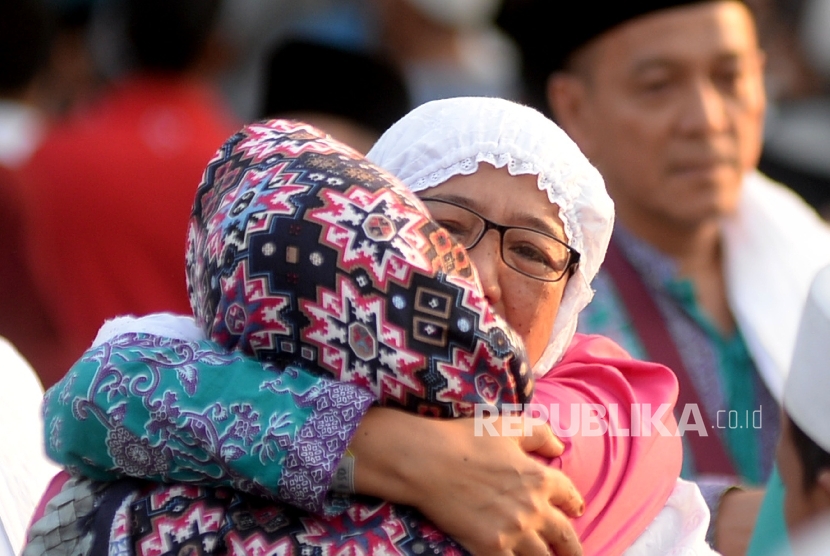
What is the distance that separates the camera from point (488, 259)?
6.75 feet

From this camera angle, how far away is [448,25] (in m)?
6.18

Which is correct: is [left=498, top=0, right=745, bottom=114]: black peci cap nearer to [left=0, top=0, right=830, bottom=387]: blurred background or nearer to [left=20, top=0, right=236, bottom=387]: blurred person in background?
[left=0, top=0, right=830, bottom=387]: blurred background

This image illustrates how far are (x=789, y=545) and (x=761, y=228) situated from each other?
71.4 inches

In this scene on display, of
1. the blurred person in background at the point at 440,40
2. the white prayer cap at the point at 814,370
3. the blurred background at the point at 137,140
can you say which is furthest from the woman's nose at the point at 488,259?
the blurred person in background at the point at 440,40

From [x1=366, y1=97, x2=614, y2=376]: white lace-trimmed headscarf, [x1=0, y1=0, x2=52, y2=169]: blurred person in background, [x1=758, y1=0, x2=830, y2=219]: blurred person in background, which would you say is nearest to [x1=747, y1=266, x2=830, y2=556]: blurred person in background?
[x1=366, y1=97, x2=614, y2=376]: white lace-trimmed headscarf

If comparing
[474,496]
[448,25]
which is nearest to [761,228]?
[474,496]

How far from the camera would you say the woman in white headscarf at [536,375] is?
1.72m

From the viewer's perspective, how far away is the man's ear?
4035 mm

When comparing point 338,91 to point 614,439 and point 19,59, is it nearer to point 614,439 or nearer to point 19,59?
point 19,59

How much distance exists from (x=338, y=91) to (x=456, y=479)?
2973 millimetres

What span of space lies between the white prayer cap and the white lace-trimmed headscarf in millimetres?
360

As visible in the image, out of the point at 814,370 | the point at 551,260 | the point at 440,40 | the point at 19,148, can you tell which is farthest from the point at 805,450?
the point at 440,40

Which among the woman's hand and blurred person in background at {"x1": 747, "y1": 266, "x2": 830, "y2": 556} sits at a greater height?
the woman's hand

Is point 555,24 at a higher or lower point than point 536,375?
higher
